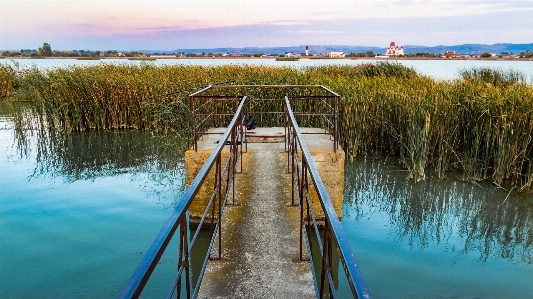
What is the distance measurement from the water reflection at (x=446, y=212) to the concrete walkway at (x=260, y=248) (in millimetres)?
2418

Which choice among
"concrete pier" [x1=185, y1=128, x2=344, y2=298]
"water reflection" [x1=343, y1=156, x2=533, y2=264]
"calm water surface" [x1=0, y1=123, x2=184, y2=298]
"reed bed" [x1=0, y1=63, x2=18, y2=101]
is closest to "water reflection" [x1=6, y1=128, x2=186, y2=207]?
"calm water surface" [x1=0, y1=123, x2=184, y2=298]

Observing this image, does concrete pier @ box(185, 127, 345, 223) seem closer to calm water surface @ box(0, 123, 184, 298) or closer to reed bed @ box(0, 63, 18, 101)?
calm water surface @ box(0, 123, 184, 298)

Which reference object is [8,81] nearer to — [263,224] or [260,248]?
[263,224]

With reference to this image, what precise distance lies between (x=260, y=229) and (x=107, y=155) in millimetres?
8880

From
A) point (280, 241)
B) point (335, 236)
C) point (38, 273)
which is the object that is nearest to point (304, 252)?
point (280, 241)

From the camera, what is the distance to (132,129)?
1645 centimetres

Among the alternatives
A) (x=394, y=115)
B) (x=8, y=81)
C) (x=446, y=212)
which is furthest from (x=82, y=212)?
(x=8, y=81)

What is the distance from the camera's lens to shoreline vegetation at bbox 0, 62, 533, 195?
985 cm

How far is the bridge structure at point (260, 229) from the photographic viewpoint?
237 cm

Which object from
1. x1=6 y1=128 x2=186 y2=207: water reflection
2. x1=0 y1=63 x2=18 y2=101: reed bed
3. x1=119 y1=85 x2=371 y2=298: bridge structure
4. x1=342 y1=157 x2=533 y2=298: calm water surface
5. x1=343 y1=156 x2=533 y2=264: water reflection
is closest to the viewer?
x1=119 y1=85 x2=371 y2=298: bridge structure

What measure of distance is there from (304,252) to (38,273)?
12.9ft

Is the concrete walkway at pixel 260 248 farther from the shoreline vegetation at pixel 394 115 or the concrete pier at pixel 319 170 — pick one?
the shoreline vegetation at pixel 394 115

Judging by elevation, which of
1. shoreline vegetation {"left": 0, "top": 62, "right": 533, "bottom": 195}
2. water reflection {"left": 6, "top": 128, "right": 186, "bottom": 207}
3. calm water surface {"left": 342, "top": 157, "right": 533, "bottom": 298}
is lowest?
calm water surface {"left": 342, "top": 157, "right": 533, "bottom": 298}

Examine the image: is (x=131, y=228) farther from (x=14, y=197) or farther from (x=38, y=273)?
(x=14, y=197)
